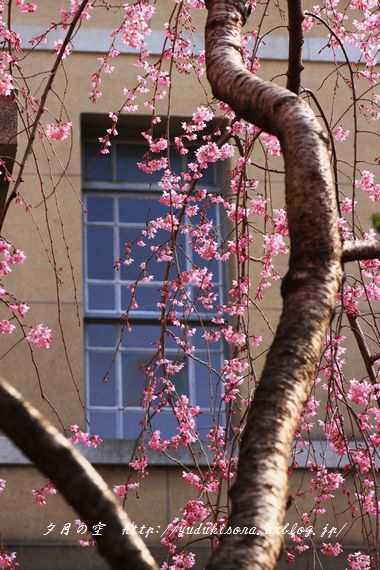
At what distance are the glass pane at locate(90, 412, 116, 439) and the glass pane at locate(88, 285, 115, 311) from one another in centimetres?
78

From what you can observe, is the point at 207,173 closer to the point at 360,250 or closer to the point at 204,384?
the point at 204,384

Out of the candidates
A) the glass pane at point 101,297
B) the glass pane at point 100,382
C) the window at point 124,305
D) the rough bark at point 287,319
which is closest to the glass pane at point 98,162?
the window at point 124,305

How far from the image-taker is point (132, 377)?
8.76 meters

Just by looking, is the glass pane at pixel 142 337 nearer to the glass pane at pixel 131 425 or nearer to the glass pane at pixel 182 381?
the glass pane at pixel 182 381

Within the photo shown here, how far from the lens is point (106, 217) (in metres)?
9.16

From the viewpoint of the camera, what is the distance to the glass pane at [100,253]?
8953mm

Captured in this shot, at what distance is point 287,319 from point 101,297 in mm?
6276

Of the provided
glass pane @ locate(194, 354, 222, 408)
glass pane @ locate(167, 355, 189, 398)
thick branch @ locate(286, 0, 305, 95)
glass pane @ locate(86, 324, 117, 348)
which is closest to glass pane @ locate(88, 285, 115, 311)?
glass pane @ locate(86, 324, 117, 348)

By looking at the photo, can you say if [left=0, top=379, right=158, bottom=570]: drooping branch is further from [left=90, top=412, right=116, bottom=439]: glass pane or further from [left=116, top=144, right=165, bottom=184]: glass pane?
[left=116, top=144, right=165, bottom=184]: glass pane

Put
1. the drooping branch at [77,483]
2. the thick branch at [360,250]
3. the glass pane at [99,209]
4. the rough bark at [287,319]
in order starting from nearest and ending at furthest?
the drooping branch at [77,483] → the rough bark at [287,319] → the thick branch at [360,250] → the glass pane at [99,209]

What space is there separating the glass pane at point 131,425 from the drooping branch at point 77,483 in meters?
6.35

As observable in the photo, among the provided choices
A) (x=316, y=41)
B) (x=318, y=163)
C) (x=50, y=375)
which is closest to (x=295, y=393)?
(x=318, y=163)

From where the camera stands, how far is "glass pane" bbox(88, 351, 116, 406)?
8.62 metres

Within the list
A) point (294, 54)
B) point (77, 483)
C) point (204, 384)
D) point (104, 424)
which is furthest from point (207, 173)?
point (77, 483)
